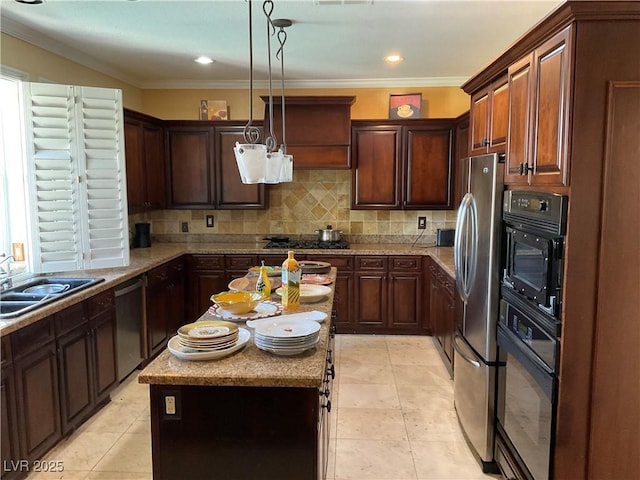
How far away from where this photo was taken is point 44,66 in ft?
11.7

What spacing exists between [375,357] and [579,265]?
8.80 feet

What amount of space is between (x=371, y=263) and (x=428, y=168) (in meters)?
1.16

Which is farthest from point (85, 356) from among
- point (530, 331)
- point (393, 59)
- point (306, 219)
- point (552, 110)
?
point (393, 59)

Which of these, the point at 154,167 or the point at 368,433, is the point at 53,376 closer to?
the point at 368,433

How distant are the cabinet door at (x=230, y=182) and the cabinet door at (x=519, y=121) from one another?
3027 mm

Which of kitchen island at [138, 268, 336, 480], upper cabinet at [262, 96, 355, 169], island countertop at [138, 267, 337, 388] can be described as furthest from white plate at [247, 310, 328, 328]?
upper cabinet at [262, 96, 355, 169]

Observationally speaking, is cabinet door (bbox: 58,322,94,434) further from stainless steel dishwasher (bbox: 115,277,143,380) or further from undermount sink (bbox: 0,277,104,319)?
stainless steel dishwasher (bbox: 115,277,143,380)

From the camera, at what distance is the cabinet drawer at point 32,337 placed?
233cm

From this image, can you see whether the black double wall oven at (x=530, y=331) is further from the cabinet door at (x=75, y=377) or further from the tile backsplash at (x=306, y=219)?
the tile backsplash at (x=306, y=219)

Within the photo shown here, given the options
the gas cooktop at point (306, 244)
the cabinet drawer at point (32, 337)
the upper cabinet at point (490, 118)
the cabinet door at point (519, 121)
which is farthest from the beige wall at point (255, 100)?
the cabinet drawer at point (32, 337)

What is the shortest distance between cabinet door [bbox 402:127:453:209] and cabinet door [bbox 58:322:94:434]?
10.7 ft

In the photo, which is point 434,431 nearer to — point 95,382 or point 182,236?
point 95,382

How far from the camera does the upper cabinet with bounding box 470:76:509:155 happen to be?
2.48 m

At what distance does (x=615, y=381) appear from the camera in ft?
6.01
